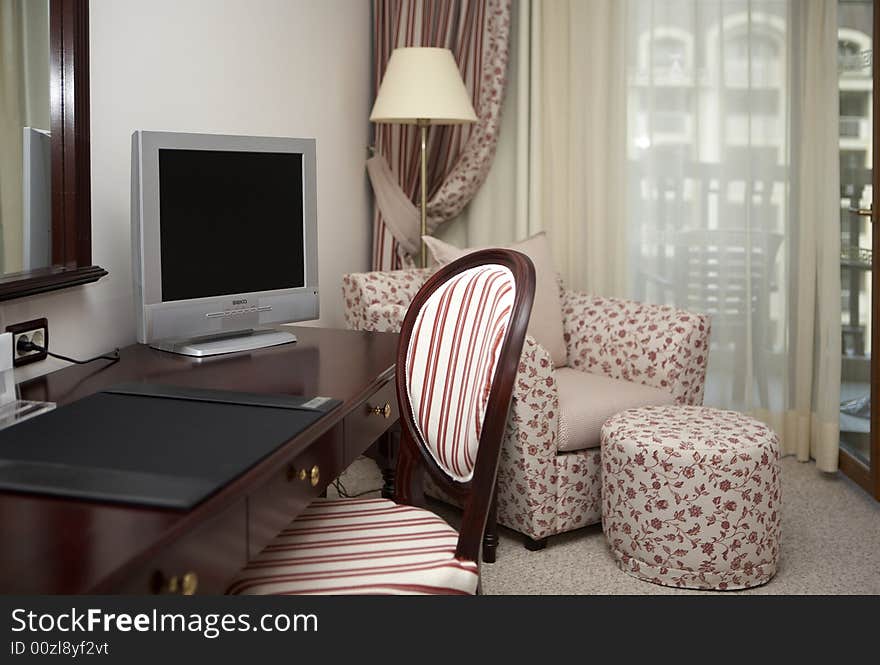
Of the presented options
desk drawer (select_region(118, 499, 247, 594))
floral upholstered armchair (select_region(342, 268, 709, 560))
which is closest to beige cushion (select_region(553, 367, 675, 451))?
floral upholstered armchair (select_region(342, 268, 709, 560))

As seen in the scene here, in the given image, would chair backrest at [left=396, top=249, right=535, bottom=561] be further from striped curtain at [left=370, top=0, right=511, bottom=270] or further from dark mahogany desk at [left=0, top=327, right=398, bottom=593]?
striped curtain at [left=370, top=0, right=511, bottom=270]

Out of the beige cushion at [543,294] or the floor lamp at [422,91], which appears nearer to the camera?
the beige cushion at [543,294]

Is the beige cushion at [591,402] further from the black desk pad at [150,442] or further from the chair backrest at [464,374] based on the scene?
the black desk pad at [150,442]

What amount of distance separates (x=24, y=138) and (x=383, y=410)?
882mm

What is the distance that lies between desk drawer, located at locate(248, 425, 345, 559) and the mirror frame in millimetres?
695

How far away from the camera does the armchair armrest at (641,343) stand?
115 inches

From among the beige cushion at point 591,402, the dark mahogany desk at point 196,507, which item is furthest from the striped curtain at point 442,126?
the dark mahogany desk at point 196,507

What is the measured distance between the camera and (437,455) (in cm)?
175

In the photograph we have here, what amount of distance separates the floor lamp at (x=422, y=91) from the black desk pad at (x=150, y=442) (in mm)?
1755

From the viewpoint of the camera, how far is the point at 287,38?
296 cm

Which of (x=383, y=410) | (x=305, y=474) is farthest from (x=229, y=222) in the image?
(x=305, y=474)

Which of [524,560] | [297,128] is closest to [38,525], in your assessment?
[524,560]

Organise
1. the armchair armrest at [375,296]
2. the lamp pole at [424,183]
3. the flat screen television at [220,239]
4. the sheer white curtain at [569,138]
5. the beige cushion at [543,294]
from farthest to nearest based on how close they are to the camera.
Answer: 1. the sheer white curtain at [569,138]
2. the lamp pole at [424,183]
3. the beige cushion at [543,294]
4. the armchair armrest at [375,296]
5. the flat screen television at [220,239]

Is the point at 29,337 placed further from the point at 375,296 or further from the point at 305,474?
the point at 375,296
